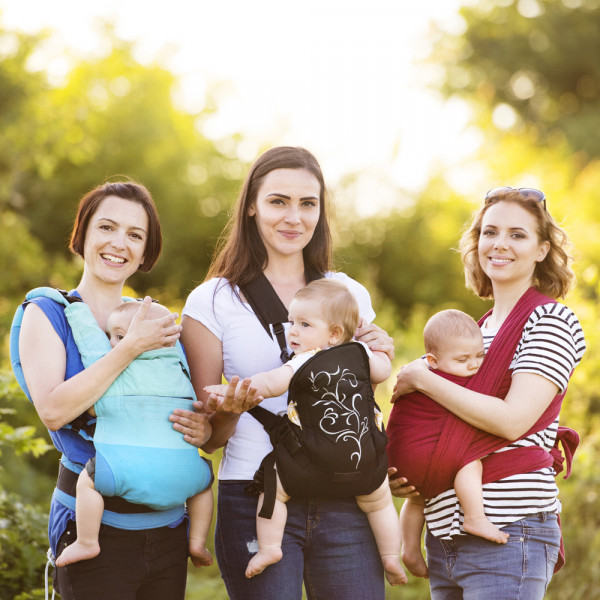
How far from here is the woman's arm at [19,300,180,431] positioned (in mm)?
2721

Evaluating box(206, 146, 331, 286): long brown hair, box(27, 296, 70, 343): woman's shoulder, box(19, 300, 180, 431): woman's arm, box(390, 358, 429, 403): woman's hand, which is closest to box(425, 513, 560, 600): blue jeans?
box(390, 358, 429, 403): woman's hand

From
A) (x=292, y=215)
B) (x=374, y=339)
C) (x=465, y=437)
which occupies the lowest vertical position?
(x=465, y=437)

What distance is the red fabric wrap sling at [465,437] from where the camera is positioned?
2879mm

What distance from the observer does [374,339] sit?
3066mm

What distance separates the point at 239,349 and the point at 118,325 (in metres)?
0.46

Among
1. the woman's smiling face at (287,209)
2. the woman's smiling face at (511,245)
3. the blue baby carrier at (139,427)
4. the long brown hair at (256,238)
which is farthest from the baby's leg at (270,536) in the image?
the woman's smiling face at (511,245)

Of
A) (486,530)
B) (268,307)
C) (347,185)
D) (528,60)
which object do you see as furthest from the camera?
(528,60)

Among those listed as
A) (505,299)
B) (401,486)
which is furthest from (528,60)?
(401,486)

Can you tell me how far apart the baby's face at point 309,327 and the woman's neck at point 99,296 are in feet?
2.33

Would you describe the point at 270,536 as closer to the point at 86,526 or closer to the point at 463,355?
the point at 86,526

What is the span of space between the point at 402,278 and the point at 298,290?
13235 mm

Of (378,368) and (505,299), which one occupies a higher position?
(505,299)

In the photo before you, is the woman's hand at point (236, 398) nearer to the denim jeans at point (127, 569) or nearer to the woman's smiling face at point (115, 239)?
the denim jeans at point (127, 569)

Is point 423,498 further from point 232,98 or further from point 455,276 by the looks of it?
point 232,98
